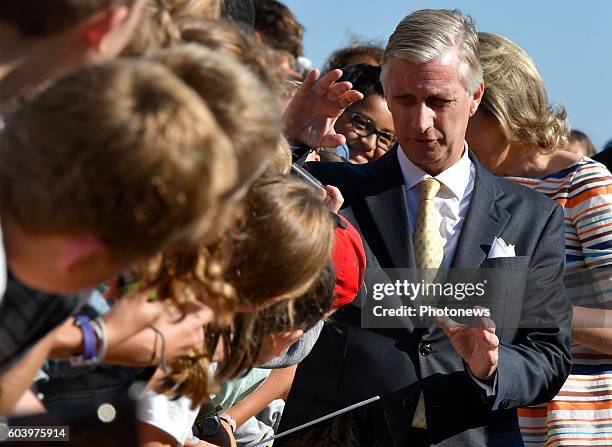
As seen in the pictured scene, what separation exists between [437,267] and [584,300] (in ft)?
2.78

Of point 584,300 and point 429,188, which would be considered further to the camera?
point 584,300

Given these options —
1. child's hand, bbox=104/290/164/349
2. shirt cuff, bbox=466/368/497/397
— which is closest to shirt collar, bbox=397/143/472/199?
shirt cuff, bbox=466/368/497/397

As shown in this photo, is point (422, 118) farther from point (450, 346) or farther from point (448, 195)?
point (450, 346)

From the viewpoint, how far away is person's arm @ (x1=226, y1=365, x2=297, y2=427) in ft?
11.5

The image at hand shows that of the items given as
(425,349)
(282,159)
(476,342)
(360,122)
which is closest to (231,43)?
(282,159)

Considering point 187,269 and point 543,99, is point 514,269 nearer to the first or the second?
point 543,99

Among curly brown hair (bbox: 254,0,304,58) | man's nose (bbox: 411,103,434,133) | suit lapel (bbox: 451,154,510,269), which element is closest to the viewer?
suit lapel (bbox: 451,154,510,269)

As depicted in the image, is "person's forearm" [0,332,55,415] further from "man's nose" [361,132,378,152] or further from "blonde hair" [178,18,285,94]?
"man's nose" [361,132,378,152]

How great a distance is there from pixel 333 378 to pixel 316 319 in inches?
32.3

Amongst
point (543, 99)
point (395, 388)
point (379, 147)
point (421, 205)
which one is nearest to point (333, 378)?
point (395, 388)

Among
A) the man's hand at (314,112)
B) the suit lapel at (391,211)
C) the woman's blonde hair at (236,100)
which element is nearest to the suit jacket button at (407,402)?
the suit lapel at (391,211)

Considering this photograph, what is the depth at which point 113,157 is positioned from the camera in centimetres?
139

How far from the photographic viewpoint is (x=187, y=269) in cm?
197

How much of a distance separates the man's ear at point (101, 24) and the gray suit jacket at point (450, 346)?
1.91 m
